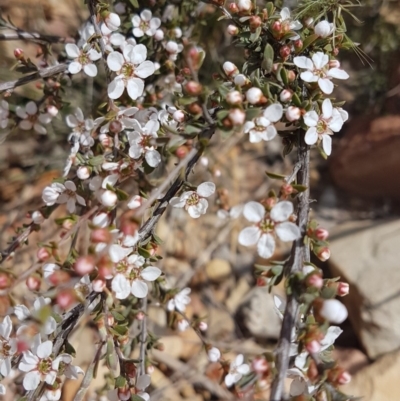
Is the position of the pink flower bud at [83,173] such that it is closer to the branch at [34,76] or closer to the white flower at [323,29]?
the branch at [34,76]

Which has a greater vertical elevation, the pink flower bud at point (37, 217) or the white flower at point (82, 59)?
the white flower at point (82, 59)

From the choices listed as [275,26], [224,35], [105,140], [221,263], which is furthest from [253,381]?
[224,35]

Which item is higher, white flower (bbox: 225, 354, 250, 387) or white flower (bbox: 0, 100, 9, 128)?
white flower (bbox: 0, 100, 9, 128)

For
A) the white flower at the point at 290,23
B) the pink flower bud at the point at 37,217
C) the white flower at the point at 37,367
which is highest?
the white flower at the point at 290,23

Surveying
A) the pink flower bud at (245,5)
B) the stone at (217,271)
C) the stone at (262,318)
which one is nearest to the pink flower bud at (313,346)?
the pink flower bud at (245,5)

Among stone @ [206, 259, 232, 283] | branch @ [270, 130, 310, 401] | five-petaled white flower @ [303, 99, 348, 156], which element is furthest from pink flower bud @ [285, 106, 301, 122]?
stone @ [206, 259, 232, 283]

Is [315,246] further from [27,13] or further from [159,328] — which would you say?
→ [27,13]

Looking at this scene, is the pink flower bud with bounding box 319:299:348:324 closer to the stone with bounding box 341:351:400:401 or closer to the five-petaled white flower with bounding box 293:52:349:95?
the five-petaled white flower with bounding box 293:52:349:95
